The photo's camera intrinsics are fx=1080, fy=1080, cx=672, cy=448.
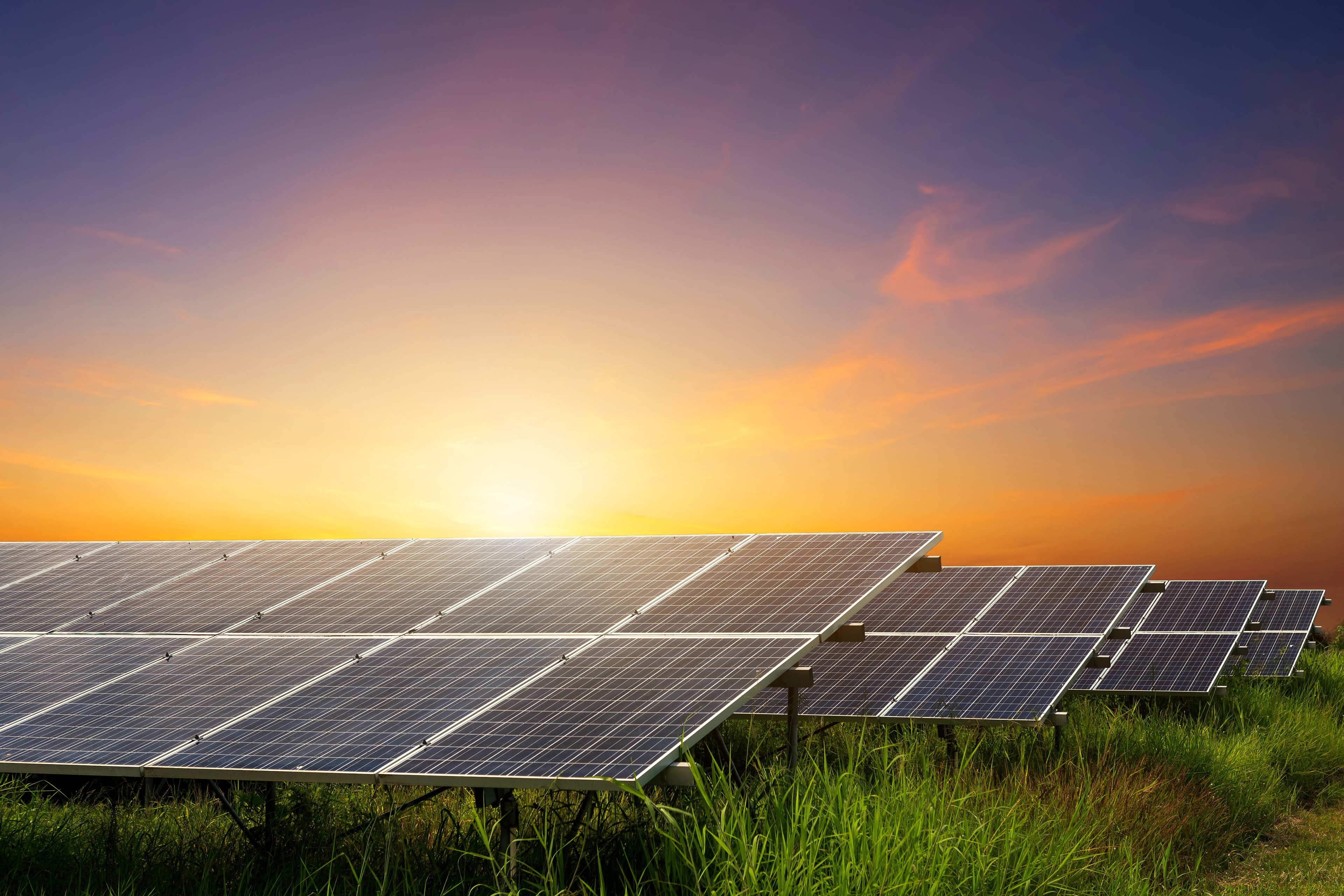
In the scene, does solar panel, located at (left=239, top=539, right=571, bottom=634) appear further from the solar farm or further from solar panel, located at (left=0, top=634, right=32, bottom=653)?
solar panel, located at (left=0, top=634, right=32, bottom=653)

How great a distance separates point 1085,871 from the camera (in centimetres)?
918

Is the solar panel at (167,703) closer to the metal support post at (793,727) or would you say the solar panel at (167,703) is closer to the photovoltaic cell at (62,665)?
the photovoltaic cell at (62,665)

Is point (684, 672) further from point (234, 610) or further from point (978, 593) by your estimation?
point (978, 593)

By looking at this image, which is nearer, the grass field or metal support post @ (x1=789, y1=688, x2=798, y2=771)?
the grass field

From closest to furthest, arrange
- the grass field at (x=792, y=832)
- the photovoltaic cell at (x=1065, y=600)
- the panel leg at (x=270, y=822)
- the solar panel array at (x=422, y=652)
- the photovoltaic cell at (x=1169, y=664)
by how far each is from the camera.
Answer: the grass field at (x=792, y=832), the solar panel array at (x=422, y=652), the panel leg at (x=270, y=822), the photovoltaic cell at (x=1065, y=600), the photovoltaic cell at (x=1169, y=664)

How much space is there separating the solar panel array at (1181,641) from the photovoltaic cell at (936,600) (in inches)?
95.0

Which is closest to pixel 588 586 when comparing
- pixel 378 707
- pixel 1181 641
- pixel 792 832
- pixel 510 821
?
pixel 378 707

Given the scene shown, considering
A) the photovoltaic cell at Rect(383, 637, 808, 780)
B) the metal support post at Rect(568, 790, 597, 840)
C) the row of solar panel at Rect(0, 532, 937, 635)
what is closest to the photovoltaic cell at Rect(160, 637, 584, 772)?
the photovoltaic cell at Rect(383, 637, 808, 780)

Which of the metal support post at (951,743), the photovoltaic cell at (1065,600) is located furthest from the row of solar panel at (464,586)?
the photovoltaic cell at (1065,600)

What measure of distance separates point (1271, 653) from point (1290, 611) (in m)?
6.14

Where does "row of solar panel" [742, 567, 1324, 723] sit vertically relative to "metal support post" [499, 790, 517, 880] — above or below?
below

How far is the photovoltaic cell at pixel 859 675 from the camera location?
587 inches

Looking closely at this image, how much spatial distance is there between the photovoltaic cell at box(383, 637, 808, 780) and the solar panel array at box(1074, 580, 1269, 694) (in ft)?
39.9

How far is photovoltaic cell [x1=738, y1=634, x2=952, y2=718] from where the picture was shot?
14.9 metres
